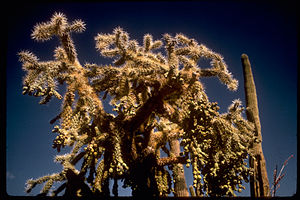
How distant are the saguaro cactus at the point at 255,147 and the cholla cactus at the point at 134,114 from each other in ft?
2.36

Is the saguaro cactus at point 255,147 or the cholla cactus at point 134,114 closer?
the cholla cactus at point 134,114

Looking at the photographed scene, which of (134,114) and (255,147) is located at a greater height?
(134,114)

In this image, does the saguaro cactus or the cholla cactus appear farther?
the saguaro cactus

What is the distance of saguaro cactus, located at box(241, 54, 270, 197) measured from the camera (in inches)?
147

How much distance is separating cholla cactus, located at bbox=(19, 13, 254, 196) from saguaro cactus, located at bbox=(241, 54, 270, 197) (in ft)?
2.36

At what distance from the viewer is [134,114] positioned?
2914mm

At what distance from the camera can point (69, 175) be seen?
340cm

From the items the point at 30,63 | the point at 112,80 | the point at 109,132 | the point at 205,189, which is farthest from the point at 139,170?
the point at 30,63

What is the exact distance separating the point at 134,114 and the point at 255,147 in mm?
2605

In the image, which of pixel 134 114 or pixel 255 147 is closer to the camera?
pixel 134 114

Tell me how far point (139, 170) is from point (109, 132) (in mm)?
866

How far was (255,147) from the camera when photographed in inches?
157

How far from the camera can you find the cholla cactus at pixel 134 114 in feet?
8.52

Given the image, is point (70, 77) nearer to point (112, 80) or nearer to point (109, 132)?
point (112, 80)
